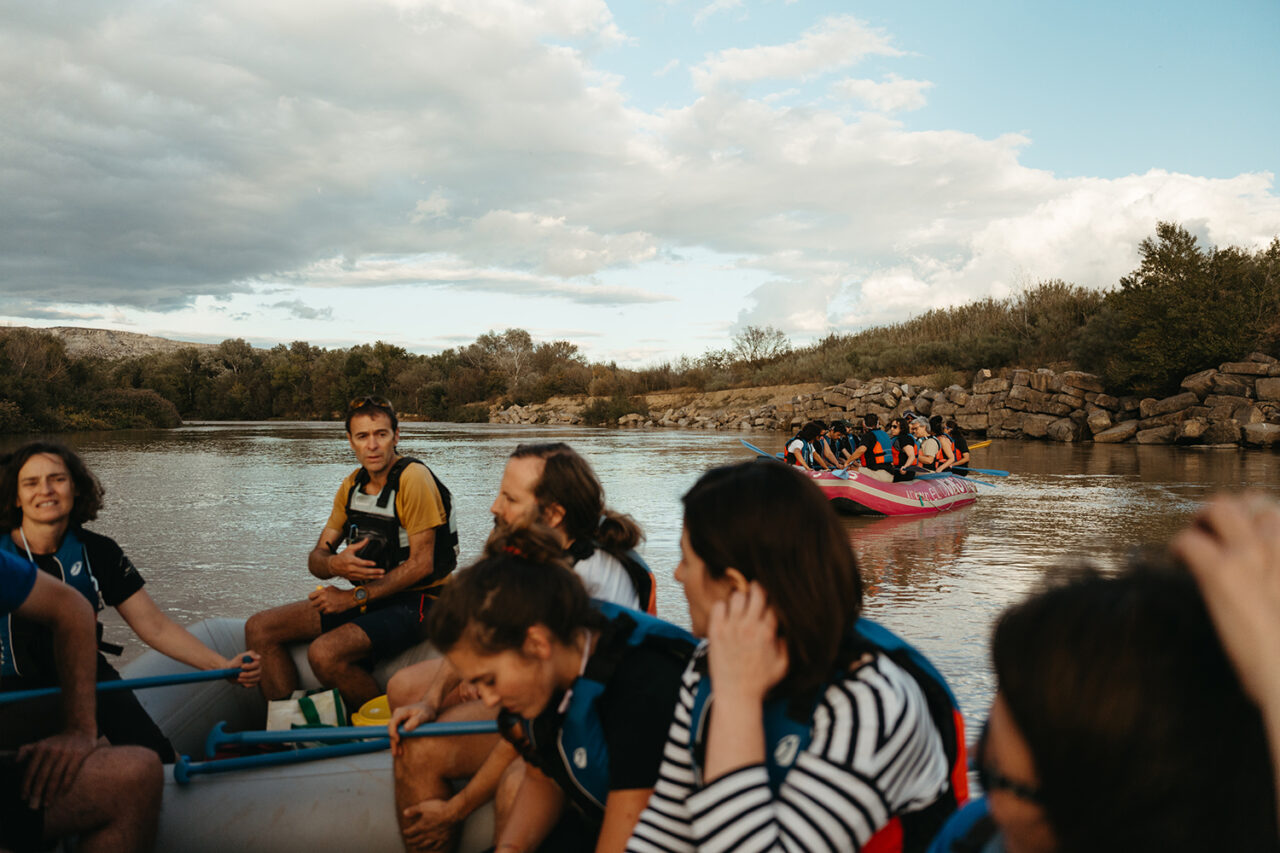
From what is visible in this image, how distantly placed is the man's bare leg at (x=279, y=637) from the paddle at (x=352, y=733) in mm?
639

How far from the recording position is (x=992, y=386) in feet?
91.5

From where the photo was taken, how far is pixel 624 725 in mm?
1641

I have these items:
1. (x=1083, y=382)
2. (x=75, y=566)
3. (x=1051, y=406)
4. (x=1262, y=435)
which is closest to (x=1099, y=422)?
(x=1051, y=406)

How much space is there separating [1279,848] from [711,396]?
4050 cm

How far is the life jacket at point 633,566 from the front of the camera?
256 cm

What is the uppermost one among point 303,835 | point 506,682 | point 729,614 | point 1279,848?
point 729,614

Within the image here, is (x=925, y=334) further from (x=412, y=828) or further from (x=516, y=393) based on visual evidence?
(x=412, y=828)

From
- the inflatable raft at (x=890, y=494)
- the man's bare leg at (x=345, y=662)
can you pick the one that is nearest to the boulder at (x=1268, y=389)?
the inflatable raft at (x=890, y=494)

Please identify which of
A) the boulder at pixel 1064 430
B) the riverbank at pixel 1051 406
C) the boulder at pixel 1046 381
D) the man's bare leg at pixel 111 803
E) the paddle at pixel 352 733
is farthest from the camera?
the boulder at pixel 1046 381

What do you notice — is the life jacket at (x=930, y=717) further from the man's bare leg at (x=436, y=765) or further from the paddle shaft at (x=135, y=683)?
the paddle shaft at (x=135, y=683)

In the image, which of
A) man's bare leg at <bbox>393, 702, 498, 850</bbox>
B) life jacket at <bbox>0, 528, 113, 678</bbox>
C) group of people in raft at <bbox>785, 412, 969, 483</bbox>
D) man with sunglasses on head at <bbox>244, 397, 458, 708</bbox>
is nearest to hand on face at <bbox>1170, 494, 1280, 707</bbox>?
man's bare leg at <bbox>393, 702, 498, 850</bbox>

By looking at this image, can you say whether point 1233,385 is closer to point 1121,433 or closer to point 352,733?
point 1121,433

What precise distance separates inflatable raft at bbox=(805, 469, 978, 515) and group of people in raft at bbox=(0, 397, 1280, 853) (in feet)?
27.7

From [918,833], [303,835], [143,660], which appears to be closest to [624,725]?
[918,833]
